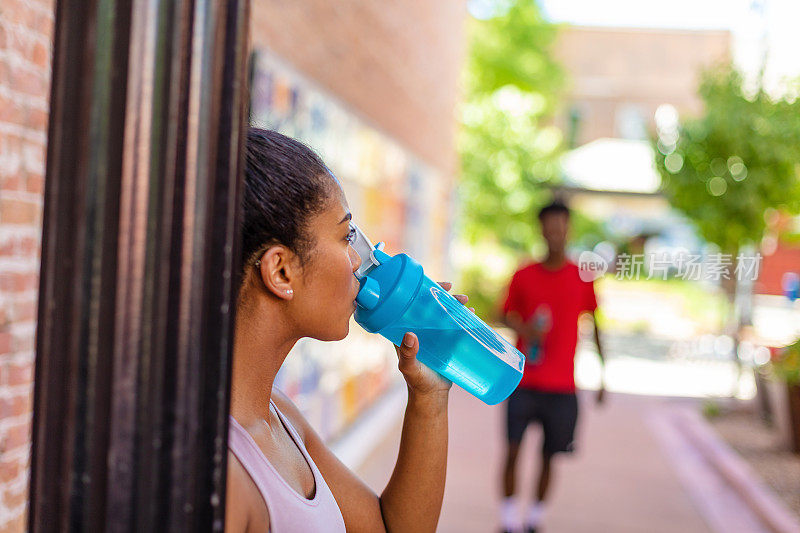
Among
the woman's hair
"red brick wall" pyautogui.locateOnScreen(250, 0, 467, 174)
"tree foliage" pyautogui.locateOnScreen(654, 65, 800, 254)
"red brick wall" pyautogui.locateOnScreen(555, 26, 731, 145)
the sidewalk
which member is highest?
"red brick wall" pyautogui.locateOnScreen(555, 26, 731, 145)

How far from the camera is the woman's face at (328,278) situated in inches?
44.8

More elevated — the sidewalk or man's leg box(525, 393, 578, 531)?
man's leg box(525, 393, 578, 531)

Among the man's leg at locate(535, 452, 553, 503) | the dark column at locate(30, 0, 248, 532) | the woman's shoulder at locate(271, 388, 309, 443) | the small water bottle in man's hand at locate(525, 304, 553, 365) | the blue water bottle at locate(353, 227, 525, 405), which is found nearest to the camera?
the dark column at locate(30, 0, 248, 532)

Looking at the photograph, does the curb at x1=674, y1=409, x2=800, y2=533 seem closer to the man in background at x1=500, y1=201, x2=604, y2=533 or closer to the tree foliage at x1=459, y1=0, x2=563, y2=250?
Answer: the man in background at x1=500, y1=201, x2=604, y2=533

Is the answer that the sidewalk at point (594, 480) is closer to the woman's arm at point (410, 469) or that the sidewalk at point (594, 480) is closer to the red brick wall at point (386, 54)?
the red brick wall at point (386, 54)

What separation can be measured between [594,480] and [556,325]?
2588mm

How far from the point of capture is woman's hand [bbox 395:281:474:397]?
1.22m

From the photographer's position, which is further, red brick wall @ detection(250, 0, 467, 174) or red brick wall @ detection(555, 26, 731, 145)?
red brick wall @ detection(555, 26, 731, 145)

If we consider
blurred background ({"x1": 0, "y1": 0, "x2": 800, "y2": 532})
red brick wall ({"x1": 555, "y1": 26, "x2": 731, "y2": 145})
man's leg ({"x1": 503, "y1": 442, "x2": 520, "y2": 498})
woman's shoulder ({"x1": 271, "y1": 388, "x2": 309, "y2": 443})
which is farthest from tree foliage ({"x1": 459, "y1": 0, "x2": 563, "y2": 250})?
woman's shoulder ({"x1": 271, "y1": 388, "x2": 309, "y2": 443})

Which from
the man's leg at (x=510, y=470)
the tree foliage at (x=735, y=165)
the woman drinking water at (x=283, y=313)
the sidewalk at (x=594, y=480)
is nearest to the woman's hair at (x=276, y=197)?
the woman drinking water at (x=283, y=313)

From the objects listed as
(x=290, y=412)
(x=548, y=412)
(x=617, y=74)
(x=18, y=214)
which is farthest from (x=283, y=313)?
(x=617, y=74)

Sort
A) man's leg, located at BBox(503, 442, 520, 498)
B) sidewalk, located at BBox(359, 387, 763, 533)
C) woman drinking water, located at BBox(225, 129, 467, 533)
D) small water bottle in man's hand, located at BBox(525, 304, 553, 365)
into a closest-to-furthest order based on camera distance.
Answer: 1. woman drinking water, located at BBox(225, 129, 467, 533)
2. small water bottle in man's hand, located at BBox(525, 304, 553, 365)
3. man's leg, located at BBox(503, 442, 520, 498)
4. sidewalk, located at BBox(359, 387, 763, 533)

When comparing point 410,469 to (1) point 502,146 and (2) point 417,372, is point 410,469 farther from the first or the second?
(1) point 502,146

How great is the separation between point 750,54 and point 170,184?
6.49 meters
